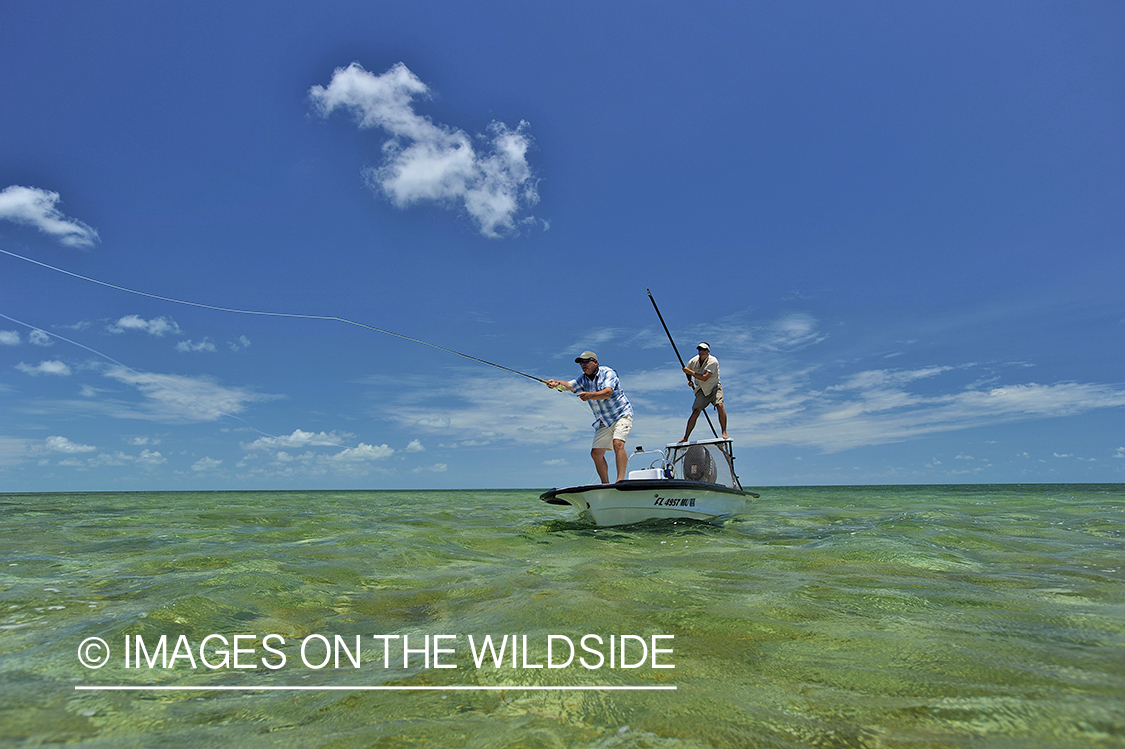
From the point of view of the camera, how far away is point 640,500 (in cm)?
980

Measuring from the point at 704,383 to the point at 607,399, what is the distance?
371 centimetres

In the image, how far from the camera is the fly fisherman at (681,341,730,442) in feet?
41.8

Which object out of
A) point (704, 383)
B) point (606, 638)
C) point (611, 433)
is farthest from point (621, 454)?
point (606, 638)

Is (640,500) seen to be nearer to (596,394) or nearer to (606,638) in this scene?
(596,394)

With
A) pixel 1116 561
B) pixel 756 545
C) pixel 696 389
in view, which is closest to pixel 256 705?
pixel 756 545

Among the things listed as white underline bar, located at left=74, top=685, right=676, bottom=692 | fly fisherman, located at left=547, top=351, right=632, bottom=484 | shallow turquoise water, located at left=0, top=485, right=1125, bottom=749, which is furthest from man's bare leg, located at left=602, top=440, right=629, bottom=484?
white underline bar, located at left=74, top=685, right=676, bottom=692

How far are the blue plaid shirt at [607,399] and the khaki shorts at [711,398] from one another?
3464 mm

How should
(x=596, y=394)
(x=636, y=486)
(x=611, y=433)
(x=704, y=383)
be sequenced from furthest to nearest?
(x=704, y=383) < (x=611, y=433) < (x=596, y=394) < (x=636, y=486)

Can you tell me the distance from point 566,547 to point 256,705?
5.90 m

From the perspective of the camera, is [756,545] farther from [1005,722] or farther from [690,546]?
[1005,722]

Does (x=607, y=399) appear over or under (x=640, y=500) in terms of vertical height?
over

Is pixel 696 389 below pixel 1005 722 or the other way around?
the other way around

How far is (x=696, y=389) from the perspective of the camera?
523 inches

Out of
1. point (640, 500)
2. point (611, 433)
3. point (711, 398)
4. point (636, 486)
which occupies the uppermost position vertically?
point (711, 398)
